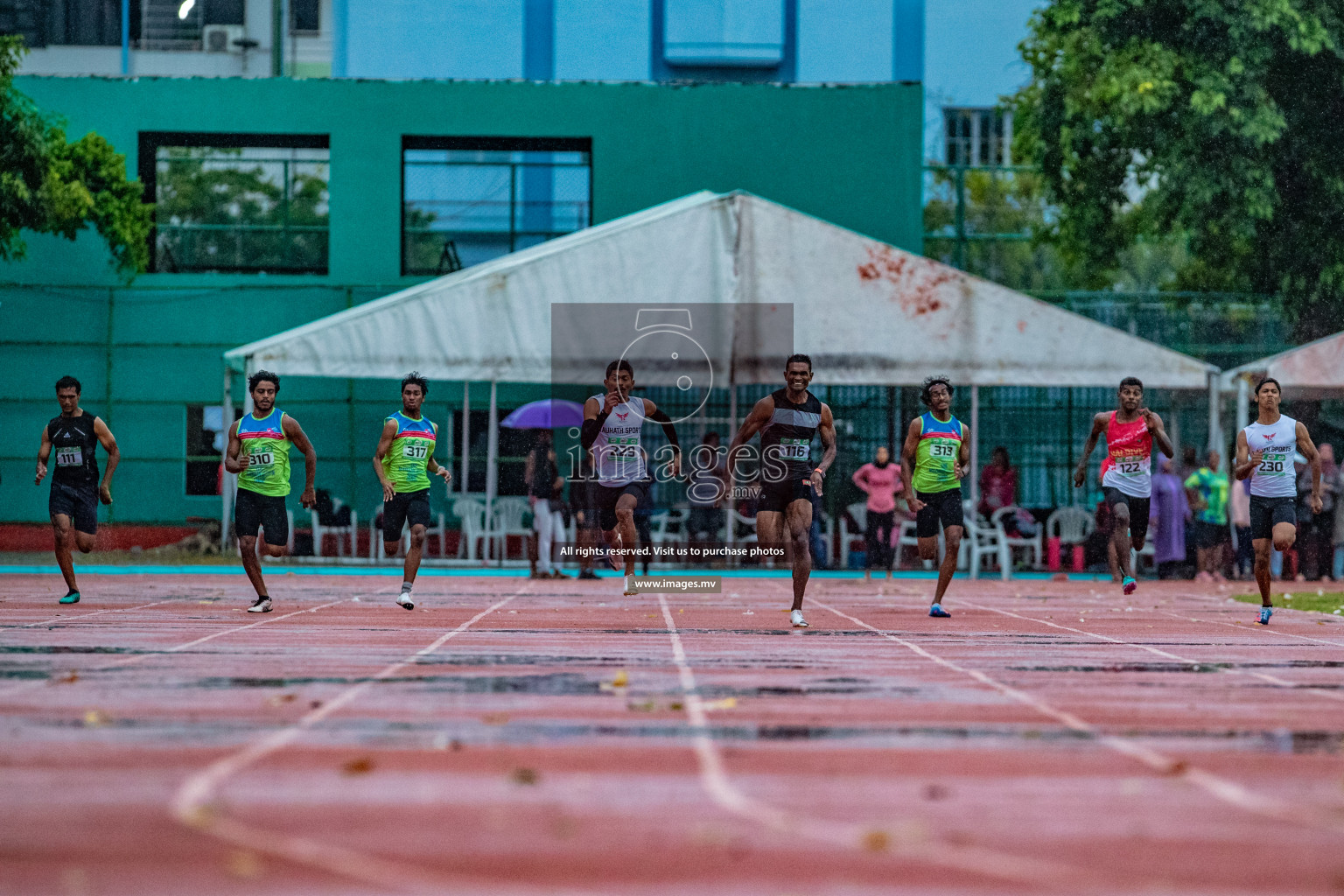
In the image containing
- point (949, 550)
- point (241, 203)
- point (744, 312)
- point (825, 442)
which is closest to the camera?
point (825, 442)

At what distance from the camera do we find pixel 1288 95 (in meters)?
24.8

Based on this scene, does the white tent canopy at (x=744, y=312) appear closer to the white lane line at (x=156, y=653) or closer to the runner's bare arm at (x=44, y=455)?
the runner's bare arm at (x=44, y=455)

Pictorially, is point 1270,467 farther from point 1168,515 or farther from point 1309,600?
point 1168,515

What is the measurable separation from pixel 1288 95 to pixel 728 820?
22.8 metres

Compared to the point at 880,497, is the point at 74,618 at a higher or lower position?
lower

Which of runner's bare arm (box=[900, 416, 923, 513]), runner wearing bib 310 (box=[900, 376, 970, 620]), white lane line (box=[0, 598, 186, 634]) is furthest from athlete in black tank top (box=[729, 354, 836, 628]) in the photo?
white lane line (box=[0, 598, 186, 634])

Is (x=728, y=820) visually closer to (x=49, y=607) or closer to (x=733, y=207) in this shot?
(x=49, y=607)

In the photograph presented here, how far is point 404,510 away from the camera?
1357 centimetres

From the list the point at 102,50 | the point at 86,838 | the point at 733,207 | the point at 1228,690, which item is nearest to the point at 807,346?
the point at 733,207

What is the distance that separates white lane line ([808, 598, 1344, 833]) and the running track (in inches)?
0.8

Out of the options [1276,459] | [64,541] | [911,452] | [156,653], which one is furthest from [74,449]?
[1276,459]

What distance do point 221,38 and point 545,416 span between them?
1592 centimetres

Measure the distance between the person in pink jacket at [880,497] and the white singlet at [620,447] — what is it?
670cm

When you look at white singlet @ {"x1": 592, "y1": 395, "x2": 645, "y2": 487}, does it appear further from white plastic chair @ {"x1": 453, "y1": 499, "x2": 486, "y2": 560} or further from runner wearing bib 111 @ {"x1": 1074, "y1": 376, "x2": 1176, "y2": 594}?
white plastic chair @ {"x1": 453, "y1": 499, "x2": 486, "y2": 560}
